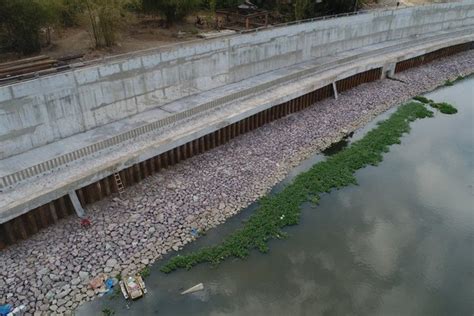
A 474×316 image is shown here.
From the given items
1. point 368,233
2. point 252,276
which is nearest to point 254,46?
point 368,233

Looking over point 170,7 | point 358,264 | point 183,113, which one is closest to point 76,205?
point 183,113

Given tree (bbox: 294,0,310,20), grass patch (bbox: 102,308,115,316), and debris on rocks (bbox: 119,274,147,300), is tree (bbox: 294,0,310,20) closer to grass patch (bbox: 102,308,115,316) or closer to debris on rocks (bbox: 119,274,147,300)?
debris on rocks (bbox: 119,274,147,300)

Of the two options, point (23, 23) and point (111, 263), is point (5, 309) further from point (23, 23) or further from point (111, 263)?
point (23, 23)

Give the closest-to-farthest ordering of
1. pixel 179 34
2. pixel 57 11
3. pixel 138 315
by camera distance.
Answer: pixel 138 315 < pixel 57 11 < pixel 179 34

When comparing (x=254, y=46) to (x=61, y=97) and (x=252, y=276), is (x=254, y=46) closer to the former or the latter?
(x=61, y=97)

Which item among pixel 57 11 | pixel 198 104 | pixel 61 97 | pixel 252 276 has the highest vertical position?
pixel 57 11

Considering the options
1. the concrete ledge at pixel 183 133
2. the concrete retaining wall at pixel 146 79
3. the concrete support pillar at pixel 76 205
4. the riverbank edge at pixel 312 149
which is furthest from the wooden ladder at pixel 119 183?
the riverbank edge at pixel 312 149
